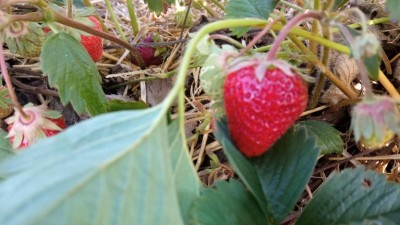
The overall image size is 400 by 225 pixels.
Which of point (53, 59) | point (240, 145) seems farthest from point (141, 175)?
point (53, 59)

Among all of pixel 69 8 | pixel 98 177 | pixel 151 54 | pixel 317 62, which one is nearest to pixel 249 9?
pixel 317 62

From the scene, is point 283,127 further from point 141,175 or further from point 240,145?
point 141,175

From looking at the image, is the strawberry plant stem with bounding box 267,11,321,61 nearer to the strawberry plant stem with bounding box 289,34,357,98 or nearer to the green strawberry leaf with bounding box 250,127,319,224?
the green strawberry leaf with bounding box 250,127,319,224

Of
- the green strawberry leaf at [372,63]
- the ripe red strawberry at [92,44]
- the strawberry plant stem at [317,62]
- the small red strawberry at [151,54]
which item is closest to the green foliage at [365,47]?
the green strawberry leaf at [372,63]

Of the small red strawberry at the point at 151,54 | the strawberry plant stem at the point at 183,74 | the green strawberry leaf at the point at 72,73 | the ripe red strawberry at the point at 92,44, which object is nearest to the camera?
the strawberry plant stem at the point at 183,74

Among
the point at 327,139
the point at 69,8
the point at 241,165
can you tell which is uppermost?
the point at 69,8

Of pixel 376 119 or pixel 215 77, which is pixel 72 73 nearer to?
pixel 215 77

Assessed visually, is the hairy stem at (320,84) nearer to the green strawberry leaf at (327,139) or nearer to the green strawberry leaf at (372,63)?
the green strawberry leaf at (327,139)
